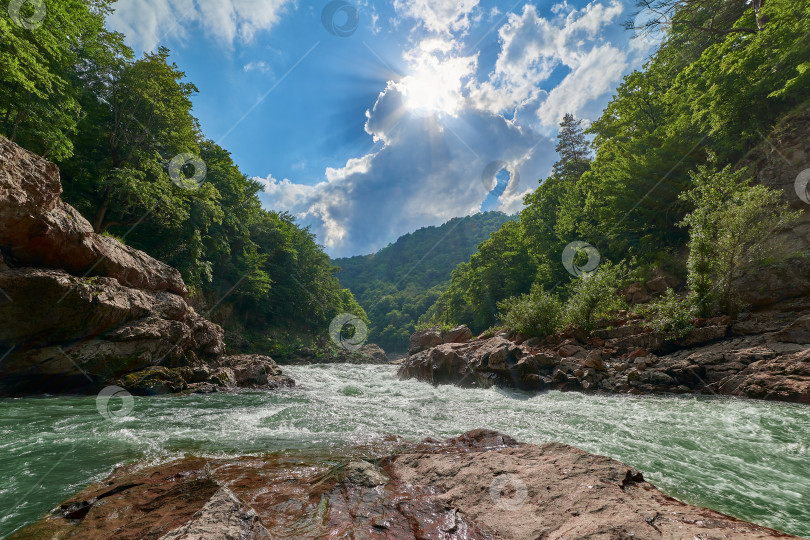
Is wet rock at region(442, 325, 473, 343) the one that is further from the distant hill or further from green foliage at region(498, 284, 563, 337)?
the distant hill

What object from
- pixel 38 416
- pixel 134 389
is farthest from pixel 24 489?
pixel 134 389

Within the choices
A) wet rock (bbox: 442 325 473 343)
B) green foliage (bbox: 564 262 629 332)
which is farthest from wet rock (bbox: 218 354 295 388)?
green foliage (bbox: 564 262 629 332)

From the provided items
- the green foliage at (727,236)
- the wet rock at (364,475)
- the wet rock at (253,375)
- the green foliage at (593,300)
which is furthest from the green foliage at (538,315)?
the wet rock at (364,475)

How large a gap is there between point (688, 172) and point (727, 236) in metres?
6.69

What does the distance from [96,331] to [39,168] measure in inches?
215

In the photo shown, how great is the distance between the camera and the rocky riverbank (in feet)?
25.5

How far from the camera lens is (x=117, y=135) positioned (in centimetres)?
1780

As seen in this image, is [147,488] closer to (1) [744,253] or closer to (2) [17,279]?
(2) [17,279]

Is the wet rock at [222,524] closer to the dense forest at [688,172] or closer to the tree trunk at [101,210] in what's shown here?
the dense forest at [688,172]

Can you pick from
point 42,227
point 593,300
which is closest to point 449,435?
point 593,300

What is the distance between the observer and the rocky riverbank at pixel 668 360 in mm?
7766

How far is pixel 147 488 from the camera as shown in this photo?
326cm

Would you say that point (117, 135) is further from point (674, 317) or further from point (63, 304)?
point (674, 317)

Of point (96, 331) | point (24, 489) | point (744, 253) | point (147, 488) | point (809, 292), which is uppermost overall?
point (744, 253)
